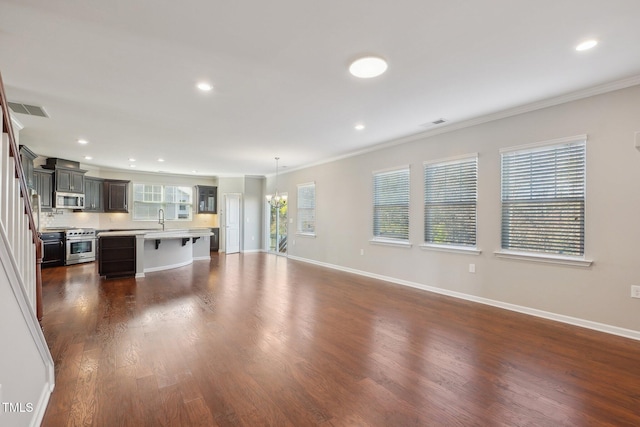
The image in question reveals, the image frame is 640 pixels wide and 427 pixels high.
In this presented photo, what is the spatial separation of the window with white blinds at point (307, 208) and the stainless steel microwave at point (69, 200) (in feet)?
19.4

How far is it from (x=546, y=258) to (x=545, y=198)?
76 centimetres

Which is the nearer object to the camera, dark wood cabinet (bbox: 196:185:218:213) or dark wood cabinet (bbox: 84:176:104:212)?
dark wood cabinet (bbox: 84:176:104:212)

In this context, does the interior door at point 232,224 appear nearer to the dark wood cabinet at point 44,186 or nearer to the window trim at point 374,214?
the dark wood cabinet at point 44,186

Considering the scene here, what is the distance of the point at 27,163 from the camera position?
5984mm

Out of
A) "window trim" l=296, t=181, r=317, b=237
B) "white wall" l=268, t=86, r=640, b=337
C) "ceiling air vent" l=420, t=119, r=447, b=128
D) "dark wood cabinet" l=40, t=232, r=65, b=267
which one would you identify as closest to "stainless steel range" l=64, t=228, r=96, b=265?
"dark wood cabinet" l=40, t=232, r=65, b=267

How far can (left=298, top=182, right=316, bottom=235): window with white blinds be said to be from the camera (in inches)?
316

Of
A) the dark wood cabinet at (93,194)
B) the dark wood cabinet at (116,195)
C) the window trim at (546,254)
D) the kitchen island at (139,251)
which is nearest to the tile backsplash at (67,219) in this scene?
the dark wood cabinet at (93,194)

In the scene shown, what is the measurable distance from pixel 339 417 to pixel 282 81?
3067mm

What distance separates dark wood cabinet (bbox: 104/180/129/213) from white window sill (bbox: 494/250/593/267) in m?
9.95

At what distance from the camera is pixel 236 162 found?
25.7 ft

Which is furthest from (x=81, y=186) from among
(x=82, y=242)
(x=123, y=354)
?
(x=123, y=354)

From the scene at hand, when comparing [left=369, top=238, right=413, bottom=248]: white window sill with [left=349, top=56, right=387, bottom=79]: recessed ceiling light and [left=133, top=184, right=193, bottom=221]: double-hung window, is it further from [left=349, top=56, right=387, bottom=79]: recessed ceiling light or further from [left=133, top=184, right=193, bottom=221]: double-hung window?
[left=133, top=184, right=193, bottom=221]: double-hung window

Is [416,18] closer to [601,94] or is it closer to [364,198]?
[601,94]

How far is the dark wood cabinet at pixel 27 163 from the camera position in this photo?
5686 millimetres
